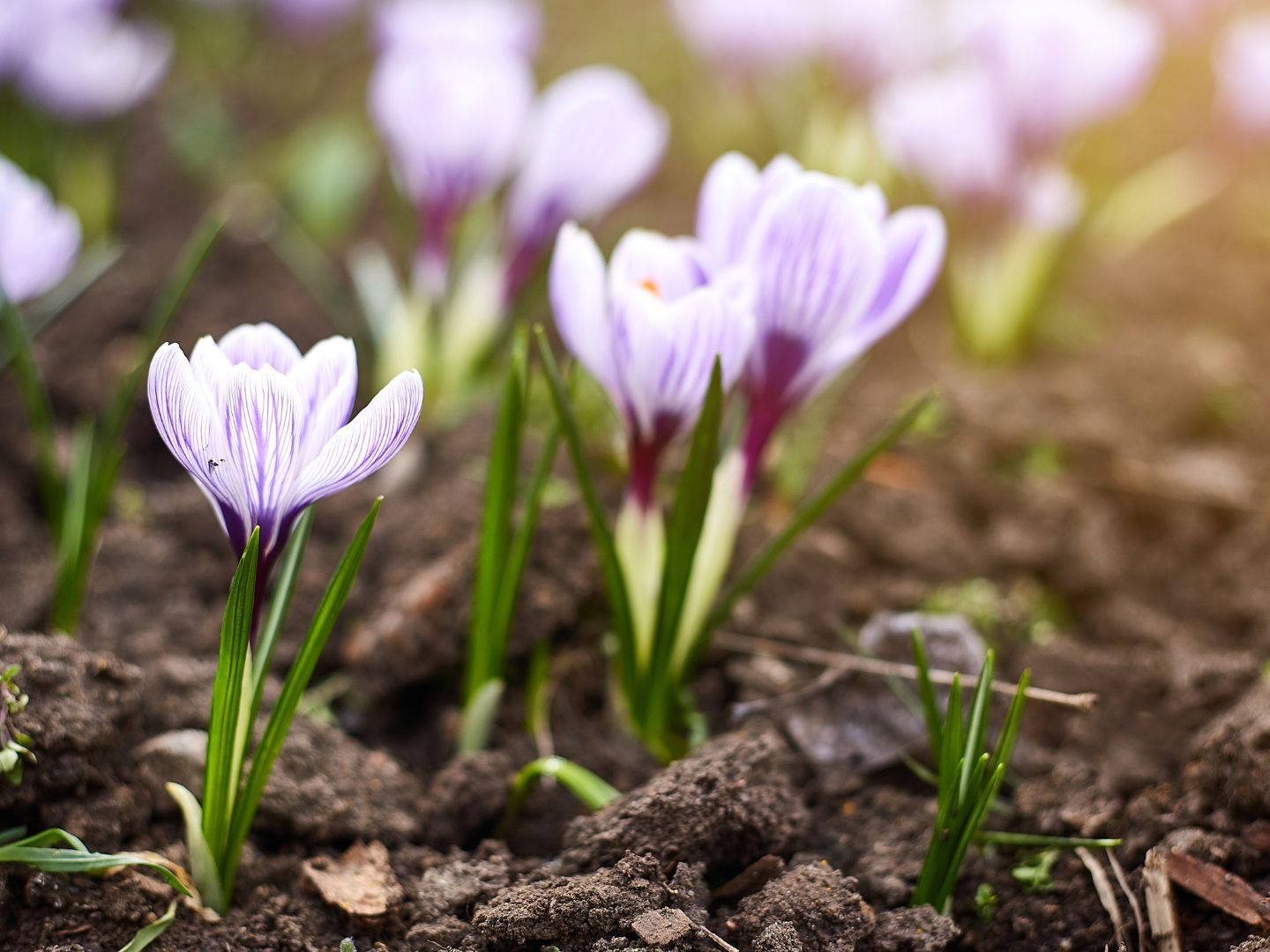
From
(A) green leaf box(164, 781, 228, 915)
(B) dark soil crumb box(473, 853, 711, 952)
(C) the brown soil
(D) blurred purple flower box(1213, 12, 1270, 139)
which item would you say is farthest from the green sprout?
(D) blurred purple flower box(1213, 12, 1270, 139)

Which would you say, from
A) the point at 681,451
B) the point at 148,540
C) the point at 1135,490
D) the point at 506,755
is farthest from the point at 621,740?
the point at 1135,490

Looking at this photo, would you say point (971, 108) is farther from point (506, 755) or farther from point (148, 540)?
point (148, 540)

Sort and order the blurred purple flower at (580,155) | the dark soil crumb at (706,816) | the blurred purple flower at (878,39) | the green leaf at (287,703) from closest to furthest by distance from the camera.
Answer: the green leaf at (287,703)
the dark soil crumb at (706,816)
the blurred purple flower at (580,155)
the blurred purple flower at (878,39)

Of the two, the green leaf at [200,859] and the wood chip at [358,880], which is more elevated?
the green leaf at [200,859]

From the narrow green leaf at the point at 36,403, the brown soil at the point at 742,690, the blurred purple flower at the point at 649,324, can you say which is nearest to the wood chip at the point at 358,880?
the brown soil at the point at 742,690

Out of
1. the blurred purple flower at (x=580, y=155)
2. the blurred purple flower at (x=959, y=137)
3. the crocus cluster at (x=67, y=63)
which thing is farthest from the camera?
the crocus cluster at (x=67, y=63)

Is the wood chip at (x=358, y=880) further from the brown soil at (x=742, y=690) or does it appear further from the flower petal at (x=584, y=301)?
the flower petal at (x=584, y=301)
